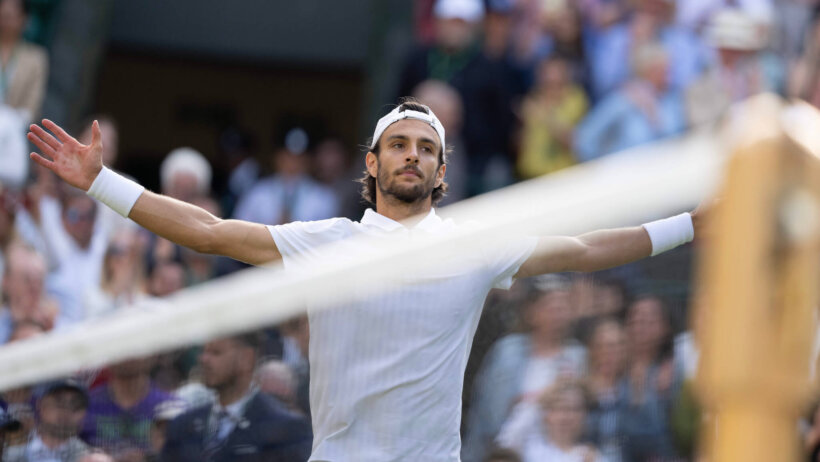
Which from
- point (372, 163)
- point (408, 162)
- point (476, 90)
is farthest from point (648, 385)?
point (476, 90)

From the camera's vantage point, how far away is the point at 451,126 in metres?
9.61

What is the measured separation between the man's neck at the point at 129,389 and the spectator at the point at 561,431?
4.66ft

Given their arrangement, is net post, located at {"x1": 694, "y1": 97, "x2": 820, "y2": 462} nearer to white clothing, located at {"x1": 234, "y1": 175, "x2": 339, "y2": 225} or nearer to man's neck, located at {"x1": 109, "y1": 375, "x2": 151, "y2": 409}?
man's neck, located at {"x1": 109, "y1": 375, "x2": 151, "y2": 409}

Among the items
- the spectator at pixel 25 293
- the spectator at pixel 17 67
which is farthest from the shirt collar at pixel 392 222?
the spectator at pixel 17 67

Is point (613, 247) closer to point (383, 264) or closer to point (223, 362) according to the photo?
point (383, 264)

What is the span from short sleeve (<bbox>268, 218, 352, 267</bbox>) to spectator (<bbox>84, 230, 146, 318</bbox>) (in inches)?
161

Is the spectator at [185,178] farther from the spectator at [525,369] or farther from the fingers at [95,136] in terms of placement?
the spectator at [525,369]

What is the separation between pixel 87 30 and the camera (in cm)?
1298

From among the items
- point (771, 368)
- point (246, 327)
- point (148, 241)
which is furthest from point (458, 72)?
point (771, 368)

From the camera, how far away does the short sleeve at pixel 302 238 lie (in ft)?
15.4

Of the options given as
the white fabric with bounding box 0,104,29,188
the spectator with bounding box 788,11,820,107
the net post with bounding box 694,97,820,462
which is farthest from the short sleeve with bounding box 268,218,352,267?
the white fabric with bounding box 0,104,29,188

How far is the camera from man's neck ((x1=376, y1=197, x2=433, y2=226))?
4.95m

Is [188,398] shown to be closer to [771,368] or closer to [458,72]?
[771,368]

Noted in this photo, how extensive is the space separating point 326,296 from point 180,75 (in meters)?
12.0
